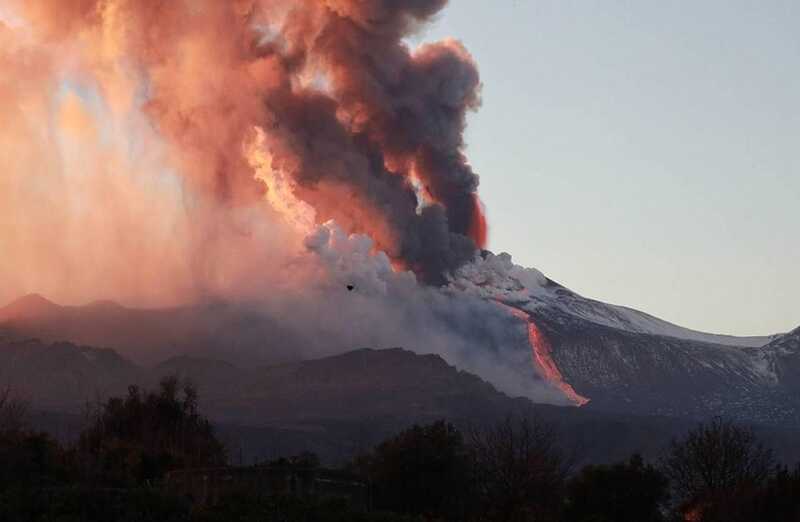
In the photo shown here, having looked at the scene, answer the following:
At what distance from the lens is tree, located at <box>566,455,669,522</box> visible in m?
59.9

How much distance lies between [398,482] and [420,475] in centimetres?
113

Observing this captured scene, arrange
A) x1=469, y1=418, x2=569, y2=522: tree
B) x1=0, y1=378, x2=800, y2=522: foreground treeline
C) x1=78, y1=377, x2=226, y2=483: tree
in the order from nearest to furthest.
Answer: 1. x1=0, y1=378, x2=800, y2=522: foreground treeline
2. x1=469, y1=418, x2=569, y2=522: tree
3. x1=78, y1=377, x2=226, y2=483: tree

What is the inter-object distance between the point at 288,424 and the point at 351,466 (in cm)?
9843

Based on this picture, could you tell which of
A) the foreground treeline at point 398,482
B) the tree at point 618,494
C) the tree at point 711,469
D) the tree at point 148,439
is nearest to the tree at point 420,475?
the foreground treeline at point 398,482

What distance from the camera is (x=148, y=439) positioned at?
73125mm

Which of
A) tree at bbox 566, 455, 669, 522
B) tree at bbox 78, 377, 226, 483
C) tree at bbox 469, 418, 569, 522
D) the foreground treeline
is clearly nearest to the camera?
the foreground treeline

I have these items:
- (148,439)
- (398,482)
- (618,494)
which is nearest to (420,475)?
(398,482)

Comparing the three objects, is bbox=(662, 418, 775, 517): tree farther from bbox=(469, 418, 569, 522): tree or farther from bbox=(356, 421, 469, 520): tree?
bbox=(356, 421, 469, 520): tree

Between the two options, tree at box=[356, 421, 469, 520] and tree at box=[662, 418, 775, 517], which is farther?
tree at box=[662, 418, 775, 517]

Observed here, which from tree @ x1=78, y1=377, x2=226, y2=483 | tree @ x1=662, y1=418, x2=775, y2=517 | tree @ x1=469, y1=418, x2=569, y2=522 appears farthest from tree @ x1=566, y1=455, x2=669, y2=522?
tree @ x1=78, y1=377, x2=226, y2=483

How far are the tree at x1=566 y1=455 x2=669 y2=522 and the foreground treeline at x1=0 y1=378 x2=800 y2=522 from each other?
0.18 feet

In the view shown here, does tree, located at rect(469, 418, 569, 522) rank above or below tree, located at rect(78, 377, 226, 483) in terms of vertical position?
below

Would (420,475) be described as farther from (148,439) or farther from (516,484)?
(148,439)

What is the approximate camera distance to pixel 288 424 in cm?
16925
